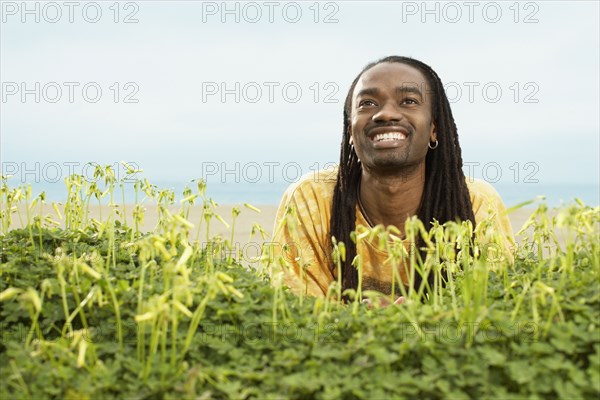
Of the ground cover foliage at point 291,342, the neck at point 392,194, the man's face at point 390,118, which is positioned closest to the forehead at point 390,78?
the man's face at point 390,118

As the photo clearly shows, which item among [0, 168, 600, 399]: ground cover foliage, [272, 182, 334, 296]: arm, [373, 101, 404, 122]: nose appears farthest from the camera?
[272, 182, 334, 296]: arm

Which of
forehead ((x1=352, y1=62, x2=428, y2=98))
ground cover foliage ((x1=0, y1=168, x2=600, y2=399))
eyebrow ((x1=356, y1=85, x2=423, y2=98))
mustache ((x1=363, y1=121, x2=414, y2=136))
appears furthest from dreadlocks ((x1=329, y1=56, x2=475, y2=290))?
ground cover foliage ((x1=0, y1=168, x2=600, y2=399))

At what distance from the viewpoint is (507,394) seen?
2098 mm

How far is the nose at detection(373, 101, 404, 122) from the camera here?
403 cm

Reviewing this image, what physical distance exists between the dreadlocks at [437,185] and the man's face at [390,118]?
0.16m

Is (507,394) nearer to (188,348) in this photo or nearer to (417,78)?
(188,348)

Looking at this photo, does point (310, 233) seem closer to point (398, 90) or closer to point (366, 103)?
point (366, 103)

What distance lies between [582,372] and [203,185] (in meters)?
1.52

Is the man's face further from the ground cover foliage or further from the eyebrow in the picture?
the ground cover foliage

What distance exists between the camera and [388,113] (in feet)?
13.3

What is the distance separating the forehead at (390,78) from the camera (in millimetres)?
4156

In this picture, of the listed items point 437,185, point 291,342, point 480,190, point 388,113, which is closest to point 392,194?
point 437,185

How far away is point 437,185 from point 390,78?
2.26 feet

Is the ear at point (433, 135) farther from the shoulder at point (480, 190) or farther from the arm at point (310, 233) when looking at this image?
the arm at point (310, 233)
